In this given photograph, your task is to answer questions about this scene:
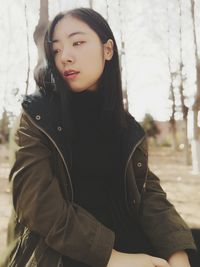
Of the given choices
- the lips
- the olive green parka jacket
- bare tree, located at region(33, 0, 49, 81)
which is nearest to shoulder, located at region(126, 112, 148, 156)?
the olive green parka jacket

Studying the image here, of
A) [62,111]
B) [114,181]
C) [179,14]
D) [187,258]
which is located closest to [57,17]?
[62,111]

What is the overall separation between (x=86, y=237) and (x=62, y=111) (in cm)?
57

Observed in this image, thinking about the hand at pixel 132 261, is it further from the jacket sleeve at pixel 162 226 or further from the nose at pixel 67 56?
the nose at pixel 67 56

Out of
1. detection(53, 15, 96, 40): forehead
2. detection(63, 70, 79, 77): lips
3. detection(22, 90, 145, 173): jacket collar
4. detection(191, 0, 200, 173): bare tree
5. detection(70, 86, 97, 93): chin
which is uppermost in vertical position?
detection(53, 15, 96, 40): forehead

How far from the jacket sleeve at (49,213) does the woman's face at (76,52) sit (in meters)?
0.40

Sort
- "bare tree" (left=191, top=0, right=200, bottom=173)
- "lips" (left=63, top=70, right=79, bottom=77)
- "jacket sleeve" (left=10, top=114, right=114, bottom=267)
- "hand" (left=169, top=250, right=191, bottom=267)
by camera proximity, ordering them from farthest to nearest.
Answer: "bare tree" (left=191, top=0, right=200, bottom=173) → "lips" (left=63, top=70, right=79, bottom=77) → "hand" (left=169, top=250, right=191, bottom=267) → "jacket sleeve" (left=10, top=114, right=114, bottom=267)

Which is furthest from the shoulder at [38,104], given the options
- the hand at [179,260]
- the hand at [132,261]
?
the hand at [179,260]

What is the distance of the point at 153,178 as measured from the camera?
2.10m

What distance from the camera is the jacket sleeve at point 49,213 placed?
4.71 ft

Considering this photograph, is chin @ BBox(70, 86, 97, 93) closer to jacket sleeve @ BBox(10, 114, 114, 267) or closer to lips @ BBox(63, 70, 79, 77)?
lips @ BBox(63, 70, 79, 77)

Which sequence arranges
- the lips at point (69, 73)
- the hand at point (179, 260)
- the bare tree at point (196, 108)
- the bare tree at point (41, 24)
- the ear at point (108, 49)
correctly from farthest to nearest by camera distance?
1. the bare tree at point (196, 108)
2. the bare tree at point (41, 24)
3. the ear at point (108, 49)
4. the lips at point (69, 73)
5. the hand at point (179, 260)

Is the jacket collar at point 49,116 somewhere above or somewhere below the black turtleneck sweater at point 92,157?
above

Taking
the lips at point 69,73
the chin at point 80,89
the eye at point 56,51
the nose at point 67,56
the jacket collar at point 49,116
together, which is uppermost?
the eye at point 56,51

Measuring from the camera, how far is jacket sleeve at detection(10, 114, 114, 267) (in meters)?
1.43
